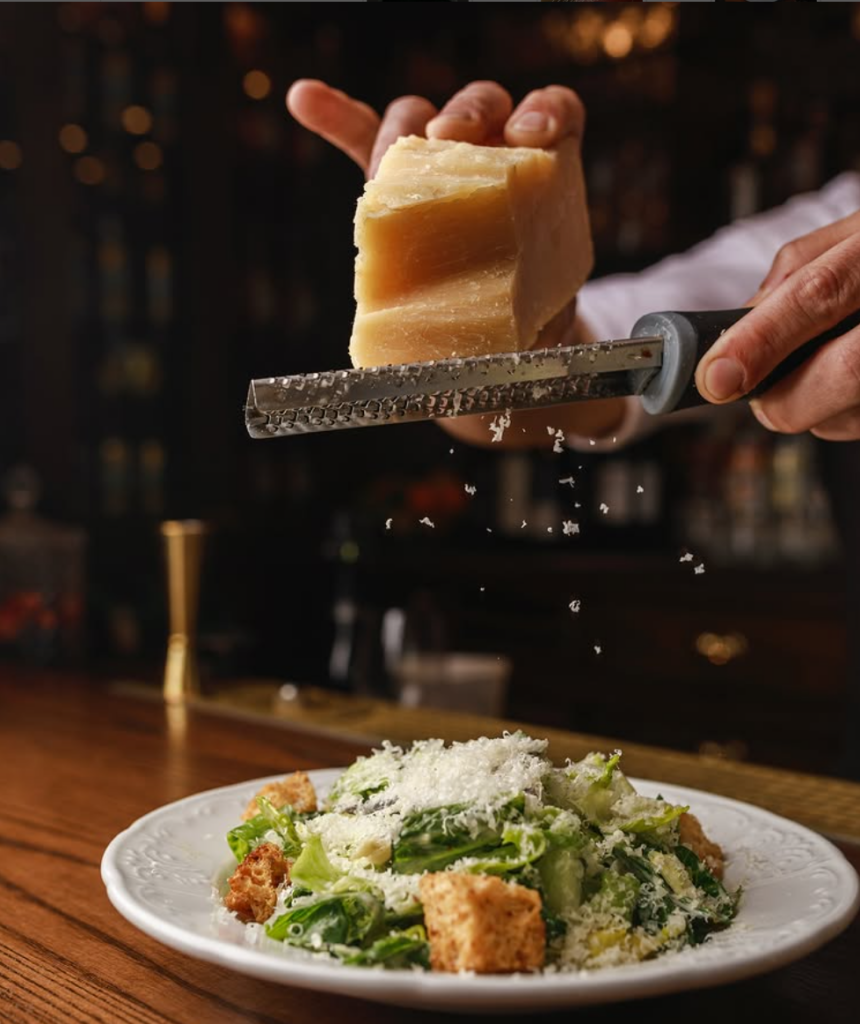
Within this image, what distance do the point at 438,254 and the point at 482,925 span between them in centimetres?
64

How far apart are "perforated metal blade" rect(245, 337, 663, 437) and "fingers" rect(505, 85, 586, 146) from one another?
44 cm

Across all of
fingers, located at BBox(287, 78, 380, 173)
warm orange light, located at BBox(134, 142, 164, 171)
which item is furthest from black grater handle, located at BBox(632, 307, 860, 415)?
warm orange light, located at BBox(134, 142, 164, 171)

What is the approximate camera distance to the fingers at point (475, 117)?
1505 mm

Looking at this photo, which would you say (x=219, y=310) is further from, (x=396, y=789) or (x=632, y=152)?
(x=396, y=789)

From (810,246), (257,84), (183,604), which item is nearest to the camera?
(810,246)

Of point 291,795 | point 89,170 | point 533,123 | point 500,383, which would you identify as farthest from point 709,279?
point 89,170

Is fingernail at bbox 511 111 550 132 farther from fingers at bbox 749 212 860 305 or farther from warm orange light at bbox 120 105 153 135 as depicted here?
warm orange light at bbox 120 105 153 135

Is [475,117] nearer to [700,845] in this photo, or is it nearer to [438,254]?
[438,254]

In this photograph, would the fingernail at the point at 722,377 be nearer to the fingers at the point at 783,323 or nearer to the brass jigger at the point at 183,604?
the fingers at the point at 783,323

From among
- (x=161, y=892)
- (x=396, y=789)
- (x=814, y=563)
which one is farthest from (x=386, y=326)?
(x=814, y=563)

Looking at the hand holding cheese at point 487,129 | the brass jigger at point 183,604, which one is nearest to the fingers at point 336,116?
the hand holding cheese at point 487,129

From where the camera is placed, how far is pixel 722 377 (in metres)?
1.15

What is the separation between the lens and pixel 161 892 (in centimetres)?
98

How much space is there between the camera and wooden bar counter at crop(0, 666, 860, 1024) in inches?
36.1
